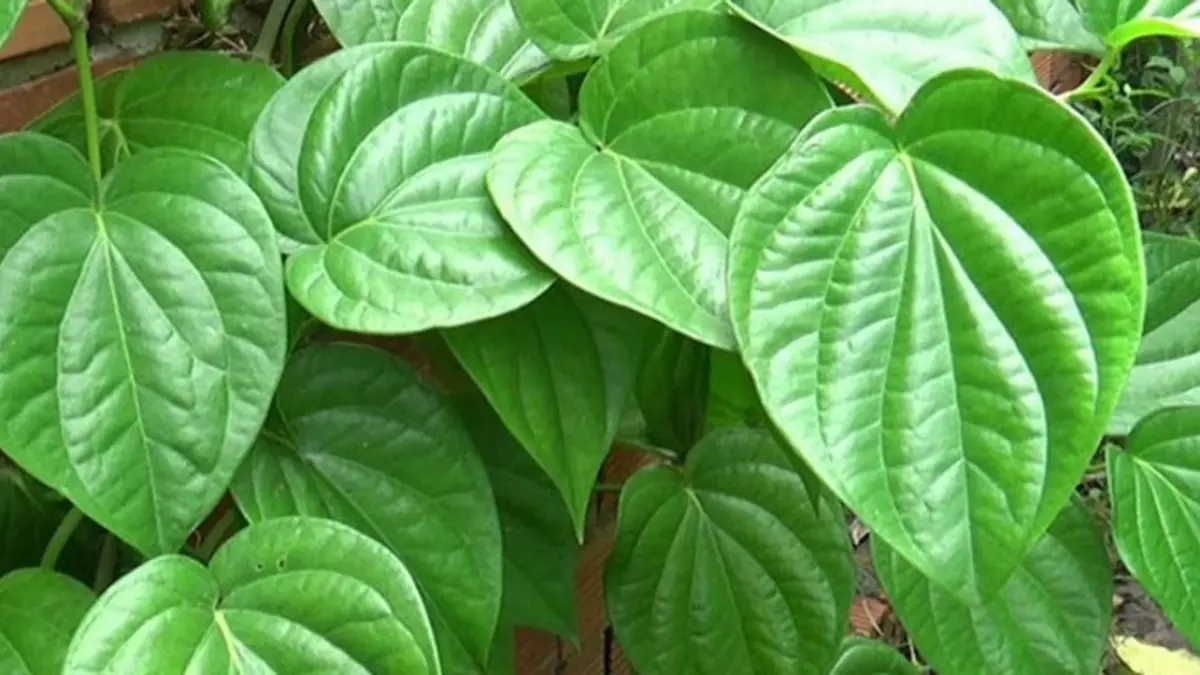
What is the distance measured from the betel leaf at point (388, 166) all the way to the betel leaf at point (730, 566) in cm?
23

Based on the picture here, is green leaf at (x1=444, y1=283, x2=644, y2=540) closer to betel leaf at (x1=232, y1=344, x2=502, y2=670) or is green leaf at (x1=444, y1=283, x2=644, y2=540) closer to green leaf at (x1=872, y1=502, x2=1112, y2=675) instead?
betel leaf at (x1=232, y1=344, x2=502, y2=670)

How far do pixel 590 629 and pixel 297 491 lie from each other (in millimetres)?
640

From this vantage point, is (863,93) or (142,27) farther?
(142,27)

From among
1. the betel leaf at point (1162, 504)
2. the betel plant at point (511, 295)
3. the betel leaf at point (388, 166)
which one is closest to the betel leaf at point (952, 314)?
the betel plant at point (511, 295)

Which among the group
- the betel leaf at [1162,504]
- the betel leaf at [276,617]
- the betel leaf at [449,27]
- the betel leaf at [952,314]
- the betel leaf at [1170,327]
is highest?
the betel leaf at [449,27]

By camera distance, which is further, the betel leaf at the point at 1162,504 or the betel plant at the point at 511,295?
the betel leaf at the point at 1162,504

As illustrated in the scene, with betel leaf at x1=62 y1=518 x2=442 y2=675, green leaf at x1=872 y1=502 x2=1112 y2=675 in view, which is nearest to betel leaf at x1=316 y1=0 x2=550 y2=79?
betel leaf at x1=62 y1=518 x2=442 y2=675

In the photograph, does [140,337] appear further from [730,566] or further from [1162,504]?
[1162,504]

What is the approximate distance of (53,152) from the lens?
57cm

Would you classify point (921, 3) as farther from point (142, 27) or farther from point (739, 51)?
point (142, 27)

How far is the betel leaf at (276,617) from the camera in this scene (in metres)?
0.51

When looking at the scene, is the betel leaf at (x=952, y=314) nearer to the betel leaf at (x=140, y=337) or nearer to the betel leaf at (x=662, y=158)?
the betel leaf at (x=662, y=158)

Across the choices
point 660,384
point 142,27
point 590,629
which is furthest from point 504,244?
point 590,629

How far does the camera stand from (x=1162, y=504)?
73 centimetres
